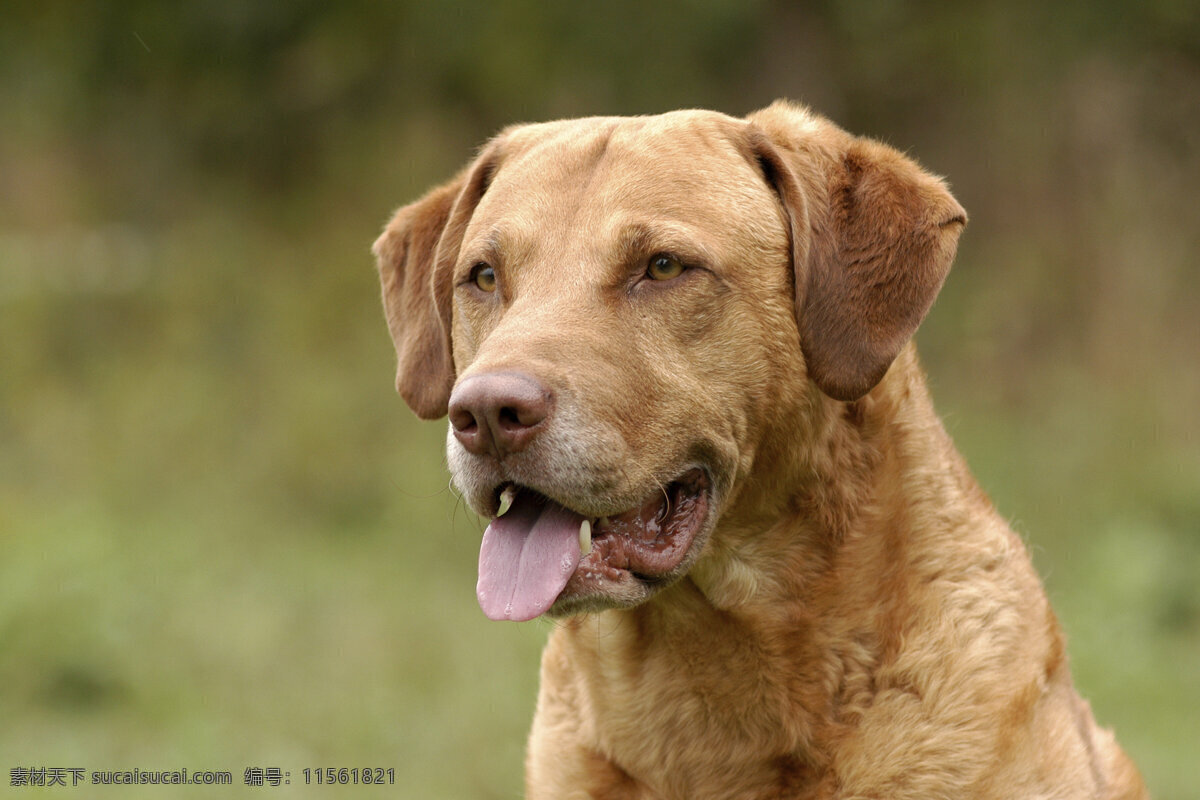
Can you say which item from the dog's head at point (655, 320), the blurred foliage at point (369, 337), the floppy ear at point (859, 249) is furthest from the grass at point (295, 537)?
the floppy ear at point (859, 249)

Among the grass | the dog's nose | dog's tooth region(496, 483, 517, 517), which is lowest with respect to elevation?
the grass

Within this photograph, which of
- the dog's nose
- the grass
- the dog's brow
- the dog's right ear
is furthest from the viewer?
the grass

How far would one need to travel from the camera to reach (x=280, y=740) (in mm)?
6836

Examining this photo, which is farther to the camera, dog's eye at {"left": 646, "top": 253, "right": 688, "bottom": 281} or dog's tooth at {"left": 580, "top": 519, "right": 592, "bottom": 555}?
dog's eye at {"left": 646, "top": 253, "right": 688, "bottom": 281}

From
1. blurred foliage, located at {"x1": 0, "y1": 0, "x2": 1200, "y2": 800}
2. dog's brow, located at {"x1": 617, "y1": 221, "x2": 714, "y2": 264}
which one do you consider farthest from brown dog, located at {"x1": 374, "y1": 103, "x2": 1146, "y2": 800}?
blurred foliage, located at {"x1": 0, "y1": 0, "x2": 1200, "y2": 800}

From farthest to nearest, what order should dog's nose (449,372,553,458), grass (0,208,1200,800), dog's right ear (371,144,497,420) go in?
1. grass (0,208,1200,800)
2. dog's right ear (371,144,497,420)
3. dog's nose (449,372,553,458)

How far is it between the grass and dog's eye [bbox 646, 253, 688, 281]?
11.1 feet

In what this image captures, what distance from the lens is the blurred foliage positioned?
7426 mm

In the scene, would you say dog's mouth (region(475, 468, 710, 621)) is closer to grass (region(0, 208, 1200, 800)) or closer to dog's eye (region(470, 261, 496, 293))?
dog's eye (region(470, 261, 496, 293))

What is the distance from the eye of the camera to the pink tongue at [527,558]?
10.6ft

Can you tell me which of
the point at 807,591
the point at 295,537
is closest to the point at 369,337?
the point at 295,537

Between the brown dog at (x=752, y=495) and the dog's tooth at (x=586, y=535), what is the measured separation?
21mm

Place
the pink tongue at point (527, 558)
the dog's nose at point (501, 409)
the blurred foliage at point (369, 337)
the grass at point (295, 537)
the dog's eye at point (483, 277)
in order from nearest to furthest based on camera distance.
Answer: the dog's nose at point (501, 409) < the pink tongue at point (527, 558) < the dog's eye at point (483, 277) < the grass at point (295, 537) < the blurred foliage at point (369, 337)

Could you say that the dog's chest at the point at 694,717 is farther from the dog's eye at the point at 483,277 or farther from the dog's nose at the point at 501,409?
the dog's eye at the point at 483,277
